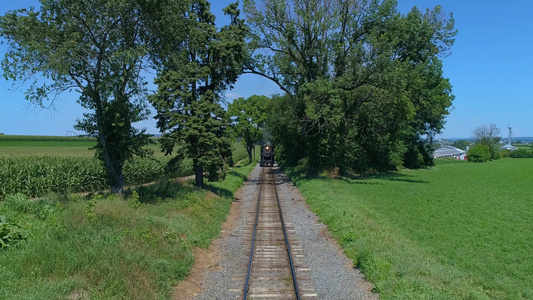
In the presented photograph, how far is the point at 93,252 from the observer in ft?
28.1

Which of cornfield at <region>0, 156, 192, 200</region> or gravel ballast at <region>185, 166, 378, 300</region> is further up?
cornfield at <region>0, 156, 192, 200</region>

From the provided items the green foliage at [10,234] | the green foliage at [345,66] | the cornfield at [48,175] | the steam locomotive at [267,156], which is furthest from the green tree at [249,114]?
the green foliage at [10,234]

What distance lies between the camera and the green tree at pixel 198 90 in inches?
854

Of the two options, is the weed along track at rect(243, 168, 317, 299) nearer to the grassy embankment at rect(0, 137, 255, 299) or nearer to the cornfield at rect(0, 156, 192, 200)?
the grassy embankment at rect(0, 137, 255, 299)

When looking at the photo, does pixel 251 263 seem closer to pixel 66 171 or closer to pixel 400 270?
pixel 400 270

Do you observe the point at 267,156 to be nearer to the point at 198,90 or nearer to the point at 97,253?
the point at 198,90

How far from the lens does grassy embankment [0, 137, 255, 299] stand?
720 cm

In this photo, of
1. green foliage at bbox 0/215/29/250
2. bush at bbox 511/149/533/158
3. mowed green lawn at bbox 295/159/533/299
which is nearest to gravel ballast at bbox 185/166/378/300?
mowed green lawn at bbox 295/159/533/299

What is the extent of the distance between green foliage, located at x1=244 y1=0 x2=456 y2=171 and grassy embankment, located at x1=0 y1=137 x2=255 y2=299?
22.1 meters

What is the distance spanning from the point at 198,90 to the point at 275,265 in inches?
587

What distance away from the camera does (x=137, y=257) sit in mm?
9500

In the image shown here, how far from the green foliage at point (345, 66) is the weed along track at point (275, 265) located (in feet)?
56.7

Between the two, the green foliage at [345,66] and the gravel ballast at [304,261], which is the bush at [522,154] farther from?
the gravel ballast at [304,261]

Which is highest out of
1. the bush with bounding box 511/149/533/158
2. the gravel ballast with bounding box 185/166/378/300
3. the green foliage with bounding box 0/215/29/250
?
the bush with bounding box 511/149/533/158
